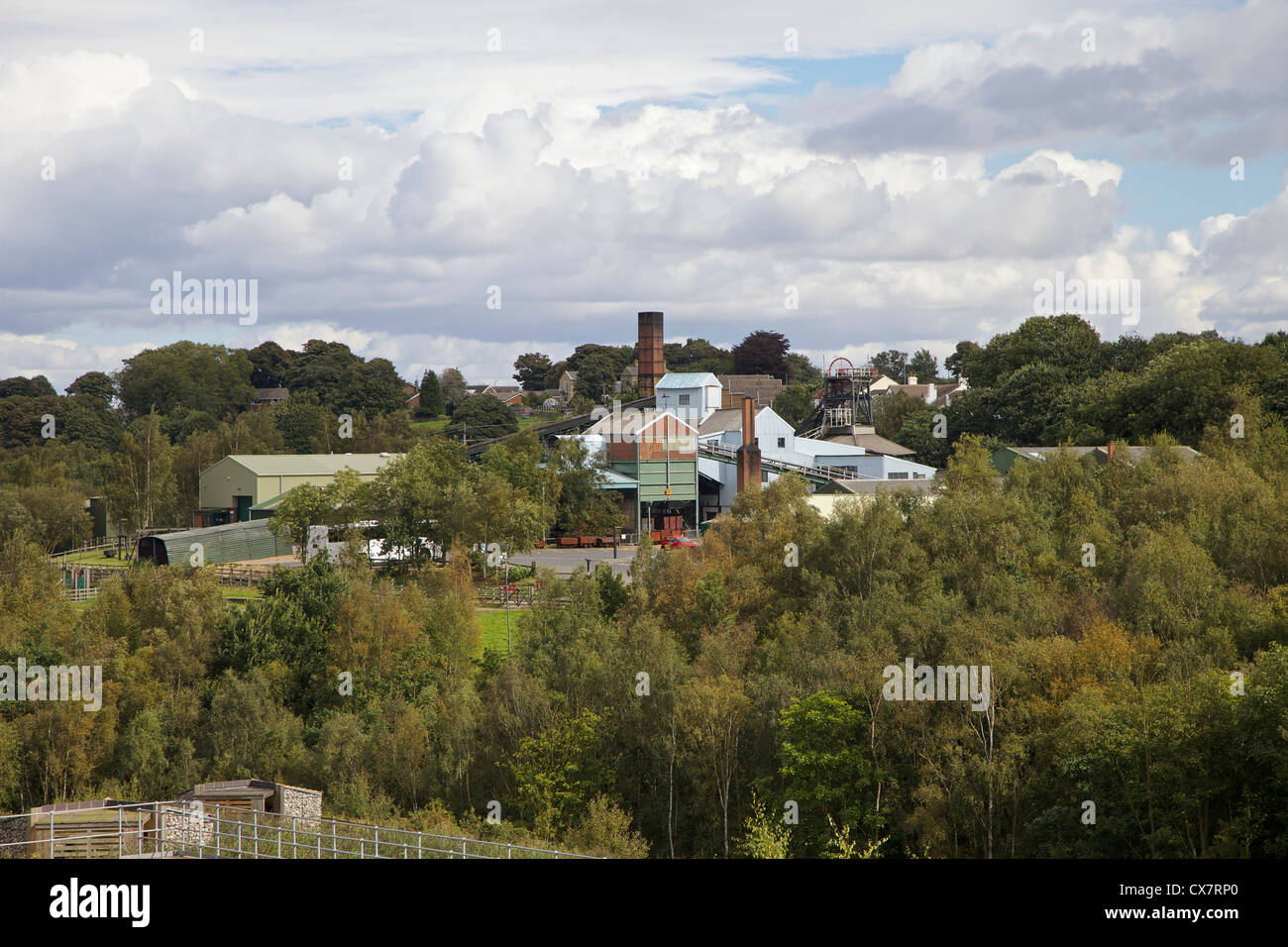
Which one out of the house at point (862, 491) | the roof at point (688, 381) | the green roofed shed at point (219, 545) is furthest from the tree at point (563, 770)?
the roof at point (688, 381)

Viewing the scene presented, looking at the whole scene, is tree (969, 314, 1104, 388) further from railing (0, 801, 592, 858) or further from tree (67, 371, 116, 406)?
tree (67, 371, 116, 406)

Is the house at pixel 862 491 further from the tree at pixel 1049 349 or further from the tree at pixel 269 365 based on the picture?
the tree at pixel 269 365

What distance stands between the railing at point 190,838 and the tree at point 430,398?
106492 mm

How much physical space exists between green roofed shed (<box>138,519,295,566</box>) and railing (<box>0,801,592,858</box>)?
36.0 m

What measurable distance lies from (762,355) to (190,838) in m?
133

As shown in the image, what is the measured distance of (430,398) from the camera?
134 meters

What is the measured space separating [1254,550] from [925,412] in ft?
186

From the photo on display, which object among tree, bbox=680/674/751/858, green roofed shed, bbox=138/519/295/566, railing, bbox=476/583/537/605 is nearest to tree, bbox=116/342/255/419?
green roofed shed, bbox=138/519/295/566

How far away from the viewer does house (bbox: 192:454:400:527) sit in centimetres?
7812

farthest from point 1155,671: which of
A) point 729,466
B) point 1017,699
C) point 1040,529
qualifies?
point 729,466

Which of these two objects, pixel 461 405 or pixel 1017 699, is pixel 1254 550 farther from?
pixel 461 405

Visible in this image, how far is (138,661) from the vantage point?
4306 cm

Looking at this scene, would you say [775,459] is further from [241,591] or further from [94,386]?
[94,386]

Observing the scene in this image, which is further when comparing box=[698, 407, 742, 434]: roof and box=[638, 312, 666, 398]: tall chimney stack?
box=[638, 312, 666, 398]: tall chimney stack
